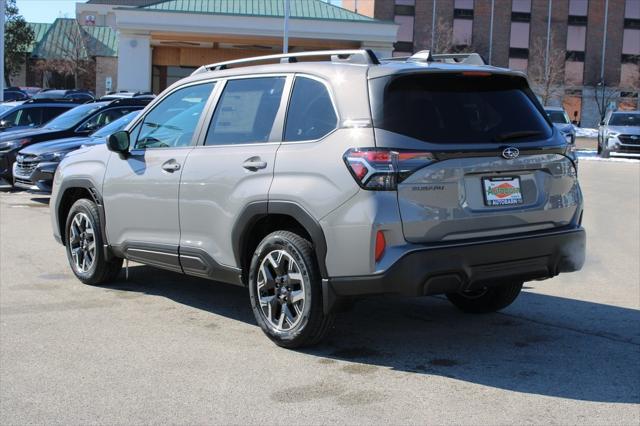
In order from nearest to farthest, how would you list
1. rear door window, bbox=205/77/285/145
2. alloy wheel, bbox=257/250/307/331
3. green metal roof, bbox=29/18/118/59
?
alloy wheel, bbox=257/250/307/331 < rear door window, bbox=205/77/285/145 < green metal roof, bbox=29/18/118/59

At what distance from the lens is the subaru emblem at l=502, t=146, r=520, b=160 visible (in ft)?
17.6

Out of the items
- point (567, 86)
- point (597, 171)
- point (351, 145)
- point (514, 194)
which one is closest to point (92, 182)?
point (351, 145)

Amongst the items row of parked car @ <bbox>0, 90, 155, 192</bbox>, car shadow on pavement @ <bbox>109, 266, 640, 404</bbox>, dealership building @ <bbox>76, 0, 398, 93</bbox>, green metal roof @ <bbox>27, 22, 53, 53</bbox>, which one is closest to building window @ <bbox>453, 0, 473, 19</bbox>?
dealership building @ <bbox>76, 0, 398, 93</bbox>

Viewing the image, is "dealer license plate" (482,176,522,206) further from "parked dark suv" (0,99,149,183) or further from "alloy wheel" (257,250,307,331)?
"parked dark suv" (0,99,149,183)

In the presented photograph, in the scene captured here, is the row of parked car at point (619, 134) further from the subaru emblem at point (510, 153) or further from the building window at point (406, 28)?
the building window at point (406, 28)

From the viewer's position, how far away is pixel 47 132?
15.5 m

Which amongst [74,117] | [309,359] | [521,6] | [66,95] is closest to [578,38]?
[521,6]

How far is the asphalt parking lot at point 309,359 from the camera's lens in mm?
4527

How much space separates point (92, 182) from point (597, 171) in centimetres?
1836

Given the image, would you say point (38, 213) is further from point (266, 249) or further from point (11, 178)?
point (266, 249)

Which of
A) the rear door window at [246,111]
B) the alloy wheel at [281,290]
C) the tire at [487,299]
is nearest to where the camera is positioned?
the alloy wheel at [281,290]

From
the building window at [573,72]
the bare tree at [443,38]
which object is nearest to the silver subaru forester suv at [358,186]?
the bare tree at [443,38]

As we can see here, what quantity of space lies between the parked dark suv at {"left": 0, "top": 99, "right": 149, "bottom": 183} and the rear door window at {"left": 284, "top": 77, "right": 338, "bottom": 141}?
1036 cm

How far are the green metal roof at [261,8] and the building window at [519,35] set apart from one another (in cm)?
3480
